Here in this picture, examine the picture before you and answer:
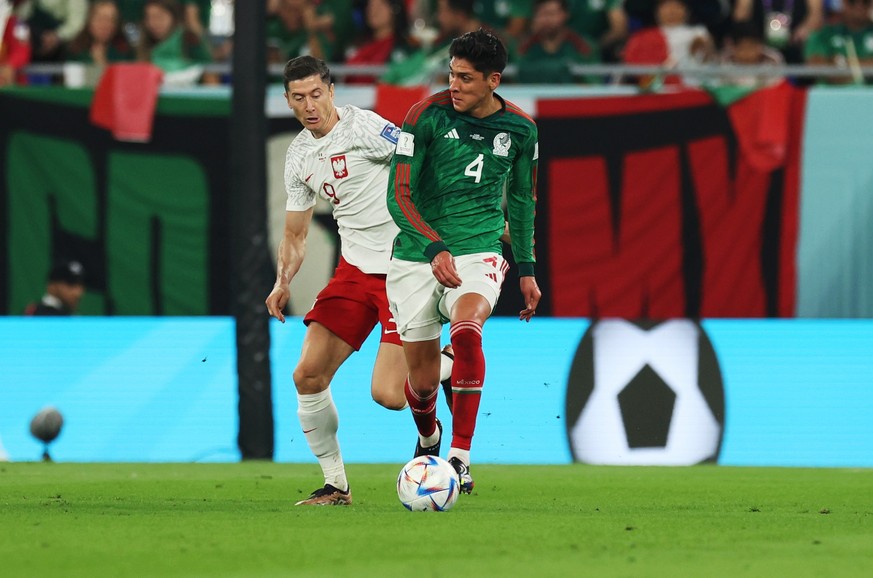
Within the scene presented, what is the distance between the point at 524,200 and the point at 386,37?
24.5ft

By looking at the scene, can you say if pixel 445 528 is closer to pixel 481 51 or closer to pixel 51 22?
pixel 481 51

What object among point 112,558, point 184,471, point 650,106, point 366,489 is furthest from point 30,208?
point 112,558

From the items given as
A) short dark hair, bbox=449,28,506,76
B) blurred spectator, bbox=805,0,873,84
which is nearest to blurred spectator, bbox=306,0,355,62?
blurred spectator, bbox=805,0,873,84

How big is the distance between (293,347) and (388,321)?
414cm

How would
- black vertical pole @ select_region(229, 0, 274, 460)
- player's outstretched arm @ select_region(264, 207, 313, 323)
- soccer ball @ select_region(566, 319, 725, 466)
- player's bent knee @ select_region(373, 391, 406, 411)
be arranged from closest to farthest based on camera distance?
player's outstretched arm @ select_region(264, 207, 313, 323) → player's bent knee @ select_region(373, 391, 406, 411) → soccer ball @ select_region(566, 319, 725, 466) → black vertical pole @ select_region(229, 0, 274, 460)

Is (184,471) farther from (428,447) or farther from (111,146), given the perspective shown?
(111,146)

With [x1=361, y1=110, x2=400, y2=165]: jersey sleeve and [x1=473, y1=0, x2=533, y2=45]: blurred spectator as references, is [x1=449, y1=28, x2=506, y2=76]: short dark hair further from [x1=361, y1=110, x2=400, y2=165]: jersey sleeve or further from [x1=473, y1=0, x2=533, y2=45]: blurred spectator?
[x1=473, y1=0, x2=533, y2=45]: blurred spectator

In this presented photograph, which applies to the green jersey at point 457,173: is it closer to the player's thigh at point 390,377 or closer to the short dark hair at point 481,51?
the short dark hair at point 481,51

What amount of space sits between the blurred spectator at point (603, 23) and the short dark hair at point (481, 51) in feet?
25.2

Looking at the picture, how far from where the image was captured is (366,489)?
31.2ft

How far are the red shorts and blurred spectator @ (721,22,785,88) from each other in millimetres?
6755

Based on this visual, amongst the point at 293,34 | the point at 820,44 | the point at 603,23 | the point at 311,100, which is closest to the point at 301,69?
the point at 311,100

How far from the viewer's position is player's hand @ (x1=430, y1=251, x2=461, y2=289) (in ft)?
24.9

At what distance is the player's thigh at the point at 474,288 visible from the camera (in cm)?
783
